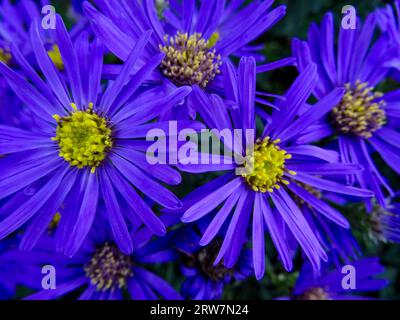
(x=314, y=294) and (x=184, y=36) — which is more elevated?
(x=184, y=36)

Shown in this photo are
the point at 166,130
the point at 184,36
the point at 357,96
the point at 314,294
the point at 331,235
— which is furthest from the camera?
the point at 314,294

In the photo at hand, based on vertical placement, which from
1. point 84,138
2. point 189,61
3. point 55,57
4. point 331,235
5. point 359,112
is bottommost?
point 331,235

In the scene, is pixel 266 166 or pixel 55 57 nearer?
pixel 266 166

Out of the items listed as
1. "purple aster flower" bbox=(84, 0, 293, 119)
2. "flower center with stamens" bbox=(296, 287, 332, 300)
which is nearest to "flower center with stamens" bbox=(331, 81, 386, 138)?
"purple aster flower" bbox=(84, 0, 293, 119)

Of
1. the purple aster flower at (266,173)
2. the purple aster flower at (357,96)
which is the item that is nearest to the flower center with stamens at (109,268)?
the purple aster flower at (266,173)

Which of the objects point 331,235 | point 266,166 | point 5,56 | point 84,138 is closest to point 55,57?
point 5,56

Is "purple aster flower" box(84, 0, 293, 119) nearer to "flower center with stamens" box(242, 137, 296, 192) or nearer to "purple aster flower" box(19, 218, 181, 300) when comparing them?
"flower center with stamens" box(242, 137, 296, 192)

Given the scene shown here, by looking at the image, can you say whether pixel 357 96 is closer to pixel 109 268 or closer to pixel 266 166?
pixel 266 166
